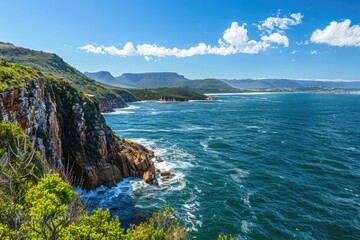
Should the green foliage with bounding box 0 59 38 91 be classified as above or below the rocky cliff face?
above

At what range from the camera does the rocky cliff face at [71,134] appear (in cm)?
3978

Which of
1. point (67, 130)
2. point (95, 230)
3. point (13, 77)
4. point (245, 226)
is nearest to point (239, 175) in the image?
point (245, 226)

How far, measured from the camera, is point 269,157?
74.2 m

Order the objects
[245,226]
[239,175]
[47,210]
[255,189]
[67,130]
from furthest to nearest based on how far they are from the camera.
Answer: [239,175] → [67,130] → [255,189] → [245,226] → [47,210]

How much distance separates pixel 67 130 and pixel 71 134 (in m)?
1.44

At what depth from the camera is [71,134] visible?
179ft

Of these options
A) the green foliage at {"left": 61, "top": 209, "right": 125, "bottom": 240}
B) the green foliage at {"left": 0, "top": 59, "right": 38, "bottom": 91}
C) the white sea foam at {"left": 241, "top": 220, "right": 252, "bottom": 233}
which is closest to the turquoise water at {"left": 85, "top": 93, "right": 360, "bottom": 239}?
the white sea foam at {"left": 241, "top": 220, "right": 252, "bottom": 233}

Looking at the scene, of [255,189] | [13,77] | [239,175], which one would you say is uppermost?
[13,77]

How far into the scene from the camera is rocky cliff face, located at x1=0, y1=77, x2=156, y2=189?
1566 inches

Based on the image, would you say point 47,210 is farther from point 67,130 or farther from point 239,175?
→ point 239,175

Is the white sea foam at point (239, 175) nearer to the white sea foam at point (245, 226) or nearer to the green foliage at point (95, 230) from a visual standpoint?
the white sea foam at point (245, 226)

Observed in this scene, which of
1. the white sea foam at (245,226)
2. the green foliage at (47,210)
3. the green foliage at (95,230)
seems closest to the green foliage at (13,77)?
the green foliage at (47,210)

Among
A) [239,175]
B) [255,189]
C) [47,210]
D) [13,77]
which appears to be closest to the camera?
[47,210]

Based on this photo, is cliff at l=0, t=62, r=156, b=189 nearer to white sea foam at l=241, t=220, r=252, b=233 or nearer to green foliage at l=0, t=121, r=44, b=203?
green foliage at l=0, t=121, r=44, b=203
